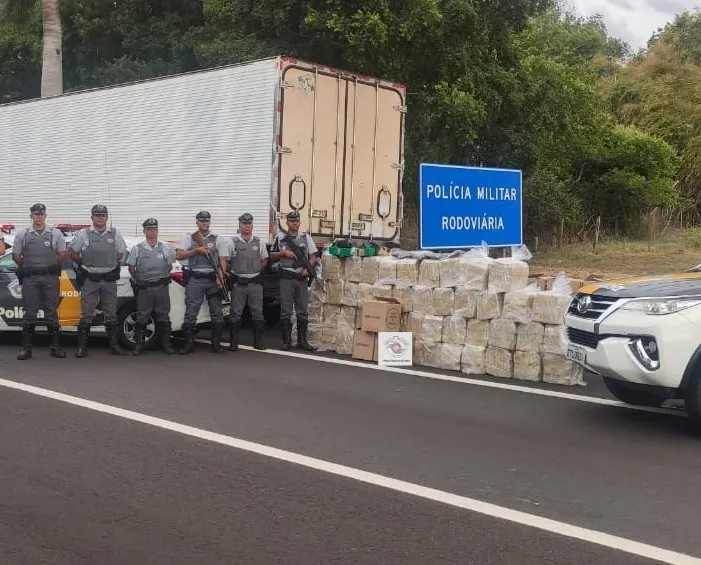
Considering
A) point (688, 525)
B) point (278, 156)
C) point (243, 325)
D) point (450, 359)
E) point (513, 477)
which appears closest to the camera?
point (688, 525)

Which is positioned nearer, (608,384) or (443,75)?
(608,384)

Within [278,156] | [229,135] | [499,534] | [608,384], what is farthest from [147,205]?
[499,534]

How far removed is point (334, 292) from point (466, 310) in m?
2.12

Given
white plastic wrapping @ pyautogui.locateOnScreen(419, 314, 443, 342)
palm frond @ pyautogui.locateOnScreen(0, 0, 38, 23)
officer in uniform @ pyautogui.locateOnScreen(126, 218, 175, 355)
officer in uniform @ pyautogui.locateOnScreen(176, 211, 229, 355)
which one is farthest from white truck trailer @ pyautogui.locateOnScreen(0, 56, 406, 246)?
palm frond @ pyautogui.locateOnScreen(0, 0, 38, 23)

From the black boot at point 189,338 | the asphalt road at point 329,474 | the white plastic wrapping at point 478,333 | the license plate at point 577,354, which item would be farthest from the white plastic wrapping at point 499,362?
the black boot at point 189,338

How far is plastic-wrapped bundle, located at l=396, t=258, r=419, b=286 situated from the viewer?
10.6m

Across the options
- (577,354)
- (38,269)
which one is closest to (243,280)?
(38,269)

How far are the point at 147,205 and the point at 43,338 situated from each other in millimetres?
2952

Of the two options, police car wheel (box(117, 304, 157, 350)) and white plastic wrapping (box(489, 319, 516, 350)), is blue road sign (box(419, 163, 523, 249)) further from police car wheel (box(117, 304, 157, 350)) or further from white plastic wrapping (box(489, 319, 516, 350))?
police car wheel (box(117, 304, 157, 350))

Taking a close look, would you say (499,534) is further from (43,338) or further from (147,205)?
(147,205)

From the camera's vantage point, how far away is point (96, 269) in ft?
34.8

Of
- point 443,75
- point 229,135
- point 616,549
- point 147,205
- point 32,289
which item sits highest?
point 443,75

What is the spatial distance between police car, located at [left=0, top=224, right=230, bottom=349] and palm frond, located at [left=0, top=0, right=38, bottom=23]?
1589 centimetres

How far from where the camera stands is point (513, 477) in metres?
5.81
